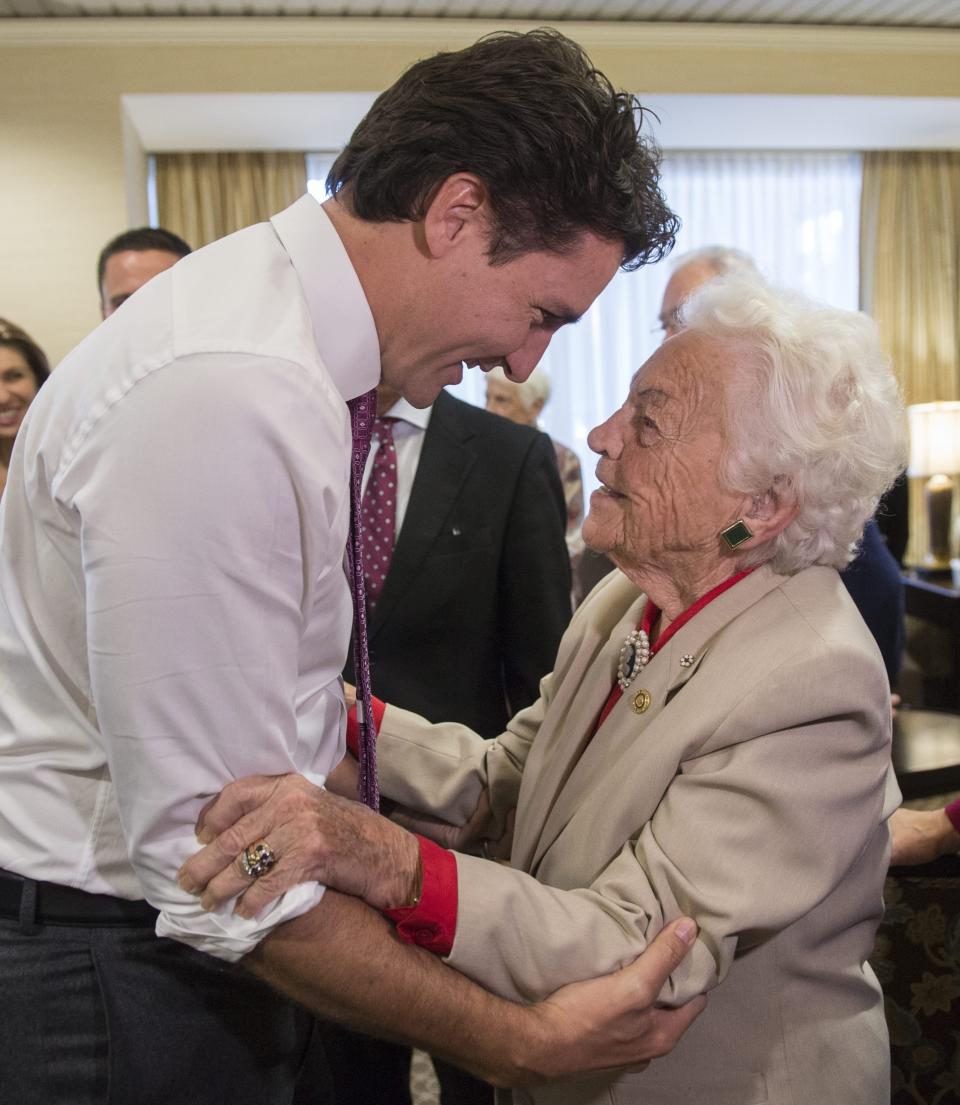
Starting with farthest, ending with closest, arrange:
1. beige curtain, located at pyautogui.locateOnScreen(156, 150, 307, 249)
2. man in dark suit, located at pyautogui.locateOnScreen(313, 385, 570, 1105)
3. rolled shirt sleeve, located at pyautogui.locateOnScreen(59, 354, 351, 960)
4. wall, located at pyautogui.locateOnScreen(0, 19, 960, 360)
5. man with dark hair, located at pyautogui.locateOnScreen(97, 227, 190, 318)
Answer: beige curtain, located at pyautogui.locateOnScreen(156, 150, 307, 249)
wall, located at pyautogui.locateOnScreen(0, 19, 960, 360)
man with dark hair, located at pyautogui.locateOnScreen(97, 227, 190, 318)
man in dark suit, located at pyautogui.locateOnScreen(313, 385, 570, 1105)
rolled shirt sleeve, located at pyautogui.locateOnScreen(59, 354, 351, 960)

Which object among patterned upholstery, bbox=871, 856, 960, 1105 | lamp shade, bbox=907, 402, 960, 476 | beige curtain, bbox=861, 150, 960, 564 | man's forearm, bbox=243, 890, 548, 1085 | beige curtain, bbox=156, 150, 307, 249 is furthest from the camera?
beige curtain, bbox=861, 150, 960, 564

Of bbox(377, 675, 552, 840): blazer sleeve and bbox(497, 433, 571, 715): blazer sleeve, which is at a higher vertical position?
bbox(497, 433, 571, 715): blazer sleeve

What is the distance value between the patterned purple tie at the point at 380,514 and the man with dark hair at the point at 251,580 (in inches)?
35.4

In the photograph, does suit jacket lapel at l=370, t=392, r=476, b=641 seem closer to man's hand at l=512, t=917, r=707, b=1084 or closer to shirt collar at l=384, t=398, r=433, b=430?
shirt collar at l=384, t=398, r=433, b=430

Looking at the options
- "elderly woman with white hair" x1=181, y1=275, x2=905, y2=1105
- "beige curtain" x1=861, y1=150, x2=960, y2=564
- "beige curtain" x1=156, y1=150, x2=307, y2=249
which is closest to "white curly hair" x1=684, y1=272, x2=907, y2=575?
"elderly woman with white hair" x1=181, y1=275, x2=905, y2=1105

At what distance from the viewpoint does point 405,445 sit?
223 centimetres

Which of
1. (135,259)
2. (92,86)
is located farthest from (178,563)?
(92,86)

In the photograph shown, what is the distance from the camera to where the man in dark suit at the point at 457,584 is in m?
2.11

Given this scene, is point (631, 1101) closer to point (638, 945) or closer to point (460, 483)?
point (638, 945)

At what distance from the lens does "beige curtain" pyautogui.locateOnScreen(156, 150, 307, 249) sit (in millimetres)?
6656

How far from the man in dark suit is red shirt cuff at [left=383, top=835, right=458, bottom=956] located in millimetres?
966

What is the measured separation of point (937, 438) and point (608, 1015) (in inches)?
217

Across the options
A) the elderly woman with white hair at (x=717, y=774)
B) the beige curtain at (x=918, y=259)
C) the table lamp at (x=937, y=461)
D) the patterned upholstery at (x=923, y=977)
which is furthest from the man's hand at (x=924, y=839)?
the beige curtain at (x=918, y=259)

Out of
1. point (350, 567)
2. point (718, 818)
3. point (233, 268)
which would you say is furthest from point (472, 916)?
point (233, 268)
